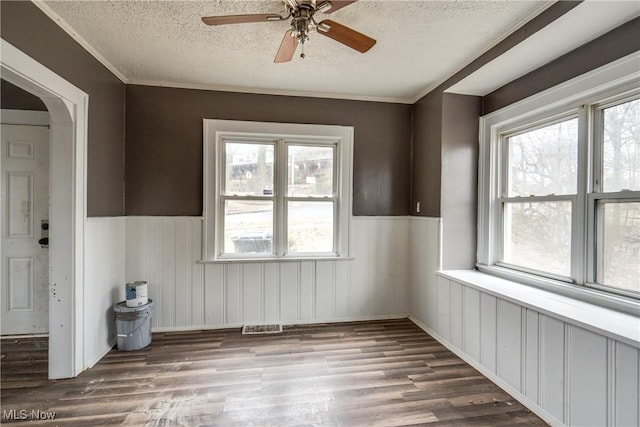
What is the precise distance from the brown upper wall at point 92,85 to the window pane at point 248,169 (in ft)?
3.31

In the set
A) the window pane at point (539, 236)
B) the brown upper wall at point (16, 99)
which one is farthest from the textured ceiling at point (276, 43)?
the window pane at point (539, 236)

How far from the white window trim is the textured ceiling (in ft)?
1.92

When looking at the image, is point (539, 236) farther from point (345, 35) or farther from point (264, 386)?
point (264, 386)

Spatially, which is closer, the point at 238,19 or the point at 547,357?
the point at 238,19

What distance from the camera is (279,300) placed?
10.4 feet

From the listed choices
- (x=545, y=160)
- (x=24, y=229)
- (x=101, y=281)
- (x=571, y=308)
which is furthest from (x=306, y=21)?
(x=24, y=229)

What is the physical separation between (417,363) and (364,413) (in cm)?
81

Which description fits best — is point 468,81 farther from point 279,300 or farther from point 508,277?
point 279,300

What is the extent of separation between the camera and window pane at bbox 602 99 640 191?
1.76m

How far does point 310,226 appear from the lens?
3.30 m

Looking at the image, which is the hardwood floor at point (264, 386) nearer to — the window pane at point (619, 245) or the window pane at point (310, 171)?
the window pane at point (619, 245)

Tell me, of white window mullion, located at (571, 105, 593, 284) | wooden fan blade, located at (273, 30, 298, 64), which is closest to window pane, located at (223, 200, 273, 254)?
wooden fan blade, located at (273, 30, 298, 64)

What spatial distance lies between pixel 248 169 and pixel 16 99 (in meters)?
2.13

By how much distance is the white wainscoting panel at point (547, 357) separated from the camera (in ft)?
4.72
